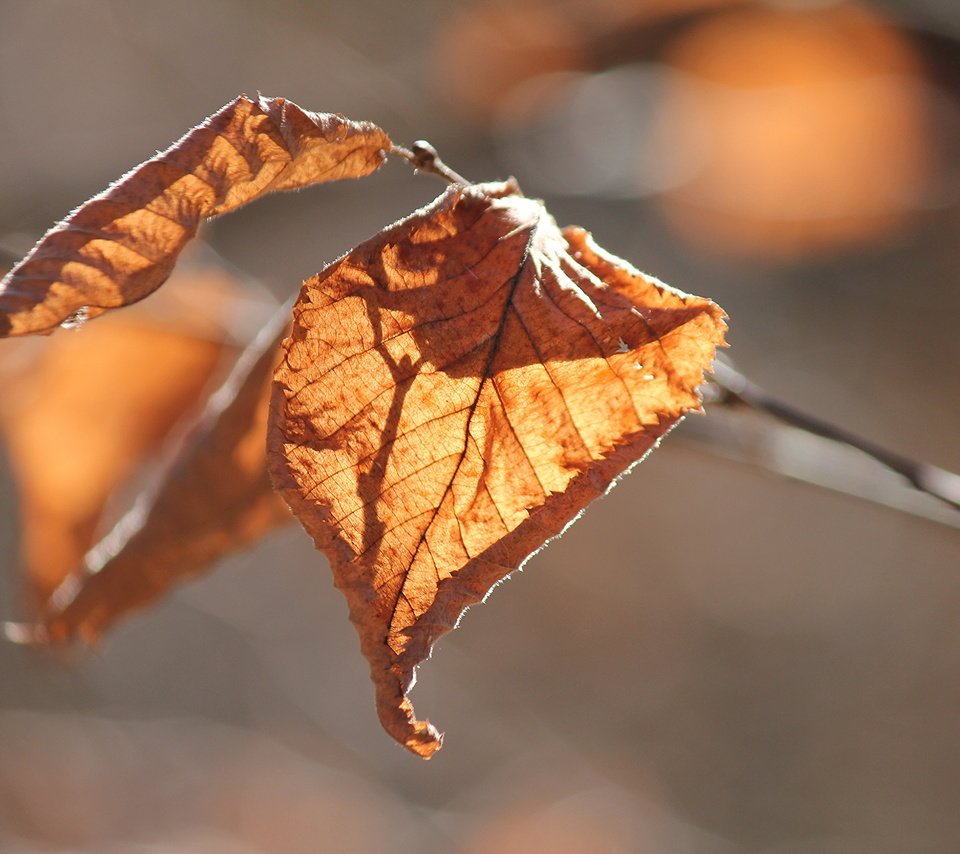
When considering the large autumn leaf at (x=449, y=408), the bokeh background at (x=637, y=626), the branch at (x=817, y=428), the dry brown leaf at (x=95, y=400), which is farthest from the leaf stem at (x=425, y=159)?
the bokeh background at (x=637, y=626)

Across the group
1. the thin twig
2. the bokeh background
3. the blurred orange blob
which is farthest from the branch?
the bokeh background

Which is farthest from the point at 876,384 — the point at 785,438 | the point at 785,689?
the point at 785,438

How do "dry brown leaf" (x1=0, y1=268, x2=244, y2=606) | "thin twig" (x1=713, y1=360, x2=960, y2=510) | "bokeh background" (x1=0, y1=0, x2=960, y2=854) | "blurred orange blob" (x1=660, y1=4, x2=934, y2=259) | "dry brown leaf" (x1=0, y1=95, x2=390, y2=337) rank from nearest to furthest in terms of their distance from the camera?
"dry brown leaf" (x1=0, y1=95, x2=390, y2=337) < "thin twig" (x1=713, y1=360, x2=960, y2=510) < "dry brown leaf" (x1=0, y1=268, x2=244, y2=606) < "blurred orange blob" (x1=660, y1=4, x2=934, y2=259) < "bokeh background" (x1=0, y1=0, x2=960, y2=854)

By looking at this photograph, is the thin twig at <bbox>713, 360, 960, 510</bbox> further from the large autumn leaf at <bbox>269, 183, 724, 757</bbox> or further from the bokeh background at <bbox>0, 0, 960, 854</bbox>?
the bokeh background at <bbox>0, 0, 960, 854</bbox>

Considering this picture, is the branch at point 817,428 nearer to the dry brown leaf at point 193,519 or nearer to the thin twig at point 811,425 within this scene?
the thin twig at point 811,425

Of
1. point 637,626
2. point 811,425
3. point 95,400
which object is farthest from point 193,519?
point 637,626

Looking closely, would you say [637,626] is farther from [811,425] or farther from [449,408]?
[449,408]

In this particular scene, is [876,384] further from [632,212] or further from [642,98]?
[642,98]
